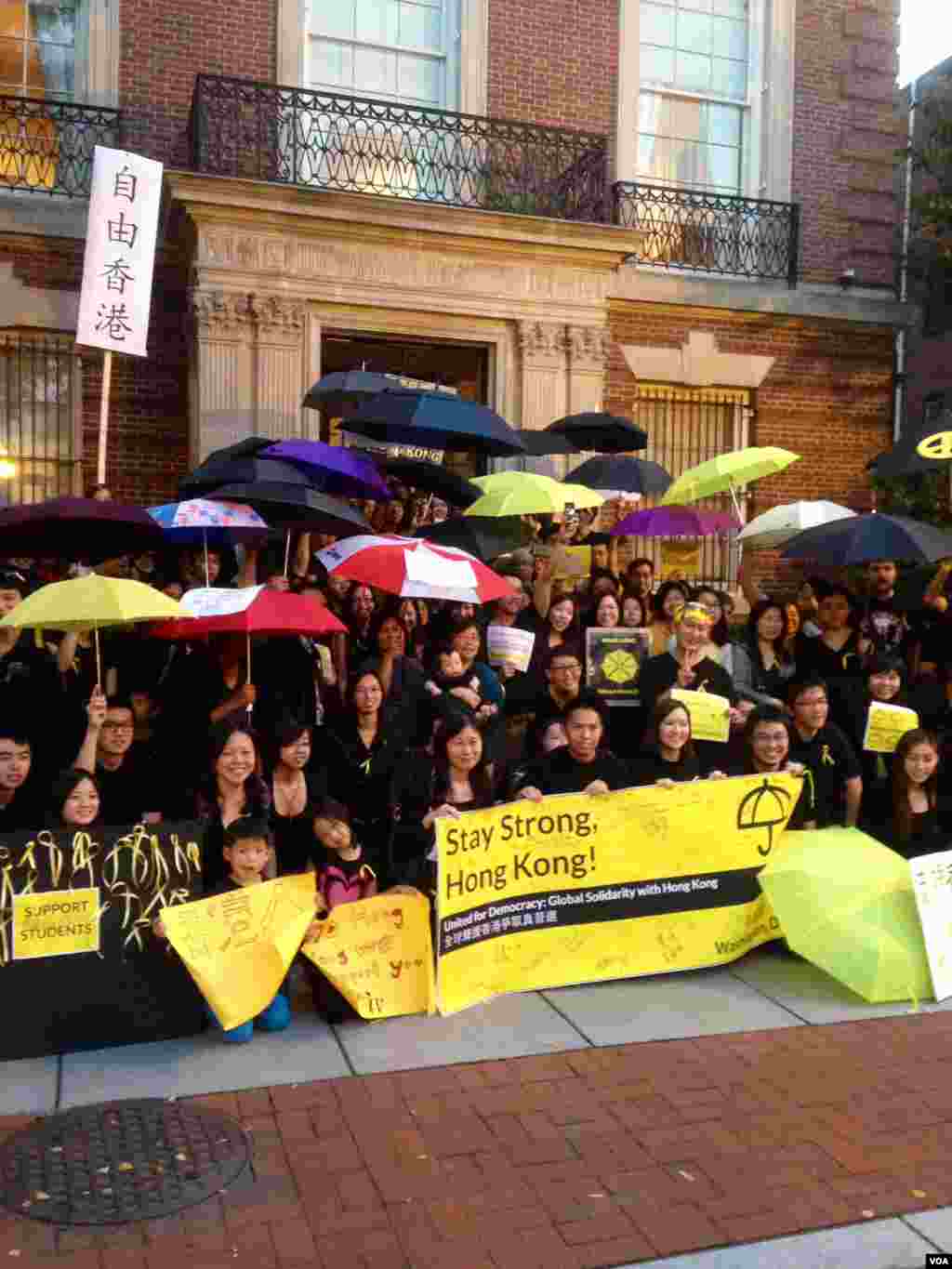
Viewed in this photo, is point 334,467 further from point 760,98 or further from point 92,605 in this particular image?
point 760,98

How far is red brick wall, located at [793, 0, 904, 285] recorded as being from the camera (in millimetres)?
13906

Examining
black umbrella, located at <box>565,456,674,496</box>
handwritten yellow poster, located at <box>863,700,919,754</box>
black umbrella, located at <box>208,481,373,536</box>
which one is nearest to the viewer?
black umbrella, located at <box>208,481,373,536</box>

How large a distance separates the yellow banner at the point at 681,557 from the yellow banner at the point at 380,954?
872 cm

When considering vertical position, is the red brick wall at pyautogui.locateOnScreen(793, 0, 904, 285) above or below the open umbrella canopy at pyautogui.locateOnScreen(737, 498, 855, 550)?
above

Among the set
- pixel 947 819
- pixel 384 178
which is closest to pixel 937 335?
pixel 384 178

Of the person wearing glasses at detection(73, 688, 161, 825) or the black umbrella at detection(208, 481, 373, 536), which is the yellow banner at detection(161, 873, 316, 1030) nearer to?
the person wearing glasses at detection(73, 688, 161, 825)

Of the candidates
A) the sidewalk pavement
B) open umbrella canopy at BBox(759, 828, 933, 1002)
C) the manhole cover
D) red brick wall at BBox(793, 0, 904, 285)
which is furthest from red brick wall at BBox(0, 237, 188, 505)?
the manhole cover

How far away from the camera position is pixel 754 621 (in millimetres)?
7832

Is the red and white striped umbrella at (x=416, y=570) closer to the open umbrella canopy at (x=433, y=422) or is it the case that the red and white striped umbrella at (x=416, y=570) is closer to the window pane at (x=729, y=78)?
the open umbrella canopy at (x=433, y=422)

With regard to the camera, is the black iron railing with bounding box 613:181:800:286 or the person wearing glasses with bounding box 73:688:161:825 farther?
the black iron railing with bounding box 613:181:800:286

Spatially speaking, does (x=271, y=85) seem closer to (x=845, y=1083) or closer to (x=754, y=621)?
(x=754, y=621)

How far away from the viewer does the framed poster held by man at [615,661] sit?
7227mm

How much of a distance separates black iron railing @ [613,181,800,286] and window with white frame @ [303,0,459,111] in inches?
90.1

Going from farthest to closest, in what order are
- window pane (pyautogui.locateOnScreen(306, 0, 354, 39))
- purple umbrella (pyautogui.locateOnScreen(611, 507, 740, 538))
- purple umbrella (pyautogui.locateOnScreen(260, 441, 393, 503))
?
window pane (pyautogui.locateOnScreen(306, 0, 354, 39)) → purple umbrella (pyautogui.locateOnScreen(611, 507, 740, 538)) → purple umbrella (pyautogui.locateOnScreen(260, 441, 393, 503))
